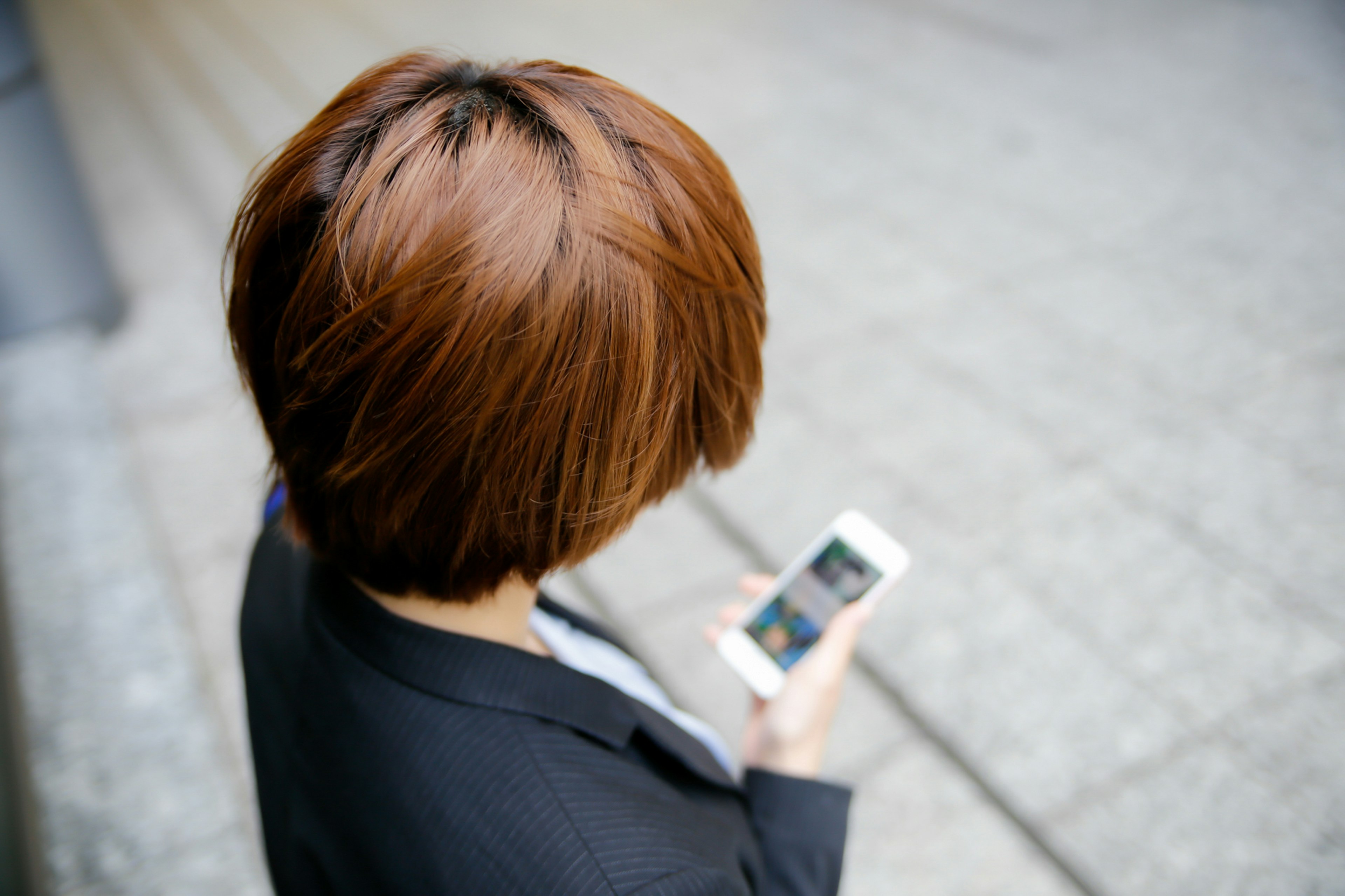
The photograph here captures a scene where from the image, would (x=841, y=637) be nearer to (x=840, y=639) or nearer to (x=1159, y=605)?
(x=840, y=639)

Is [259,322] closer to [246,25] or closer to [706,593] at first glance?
[706,593]

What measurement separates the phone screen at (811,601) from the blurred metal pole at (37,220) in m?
3.18

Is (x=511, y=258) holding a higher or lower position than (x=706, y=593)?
higher

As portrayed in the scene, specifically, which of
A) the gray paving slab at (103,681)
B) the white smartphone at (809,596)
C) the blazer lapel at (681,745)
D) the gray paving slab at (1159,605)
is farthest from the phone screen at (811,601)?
the gray paving slab at (103,681)

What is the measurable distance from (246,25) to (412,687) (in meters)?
7.62

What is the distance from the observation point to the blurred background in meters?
1.92

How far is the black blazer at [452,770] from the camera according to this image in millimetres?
754

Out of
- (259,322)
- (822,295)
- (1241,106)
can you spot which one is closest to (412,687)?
(259,322)

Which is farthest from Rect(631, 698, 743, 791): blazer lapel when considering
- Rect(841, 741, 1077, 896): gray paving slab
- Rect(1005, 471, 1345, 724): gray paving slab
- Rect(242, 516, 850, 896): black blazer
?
Rect(1005, 471, 1345, 724): gray paving slab

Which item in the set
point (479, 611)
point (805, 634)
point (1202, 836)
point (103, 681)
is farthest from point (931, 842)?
point (103, 681)

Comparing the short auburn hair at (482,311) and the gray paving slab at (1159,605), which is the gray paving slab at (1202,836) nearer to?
the gray paving slab at (1159,605)

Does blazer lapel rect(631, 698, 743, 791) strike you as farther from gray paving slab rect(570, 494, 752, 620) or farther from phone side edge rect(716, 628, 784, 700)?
gray paving slab rect(570, 494, 752, 620)

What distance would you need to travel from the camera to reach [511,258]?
0.68m

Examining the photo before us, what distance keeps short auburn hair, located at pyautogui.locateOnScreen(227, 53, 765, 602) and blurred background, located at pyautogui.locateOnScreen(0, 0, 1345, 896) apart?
0.97 feet
